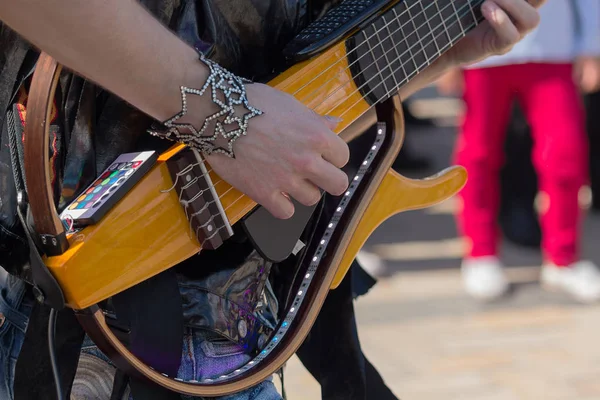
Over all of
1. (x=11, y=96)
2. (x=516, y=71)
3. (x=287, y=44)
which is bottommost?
(x=516, y=71)

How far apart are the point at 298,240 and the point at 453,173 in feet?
1.31

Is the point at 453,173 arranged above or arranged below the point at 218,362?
below

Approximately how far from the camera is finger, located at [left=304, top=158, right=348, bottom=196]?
1.22m

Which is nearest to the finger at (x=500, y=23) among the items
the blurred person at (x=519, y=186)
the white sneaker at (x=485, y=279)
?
the white sneaker at (x=485, y=279)

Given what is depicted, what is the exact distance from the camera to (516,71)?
4.30 metres

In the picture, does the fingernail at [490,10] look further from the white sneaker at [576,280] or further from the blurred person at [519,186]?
the blurred person at [519,186]

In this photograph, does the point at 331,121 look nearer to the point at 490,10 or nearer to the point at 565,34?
the point at 490,10

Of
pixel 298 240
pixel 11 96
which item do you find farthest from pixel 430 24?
pixel 11 96

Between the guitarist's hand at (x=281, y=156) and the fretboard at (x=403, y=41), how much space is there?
0.81 ft

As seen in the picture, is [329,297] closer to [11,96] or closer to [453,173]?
[453,173]

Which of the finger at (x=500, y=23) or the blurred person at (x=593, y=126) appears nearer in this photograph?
the finger at (x=500, y=23)

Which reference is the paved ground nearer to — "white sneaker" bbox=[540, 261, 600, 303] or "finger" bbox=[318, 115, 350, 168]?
"white sneaker" bbox=[540, 261, 600, 303]

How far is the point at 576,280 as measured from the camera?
14.6ft

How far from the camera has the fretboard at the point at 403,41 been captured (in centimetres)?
146
